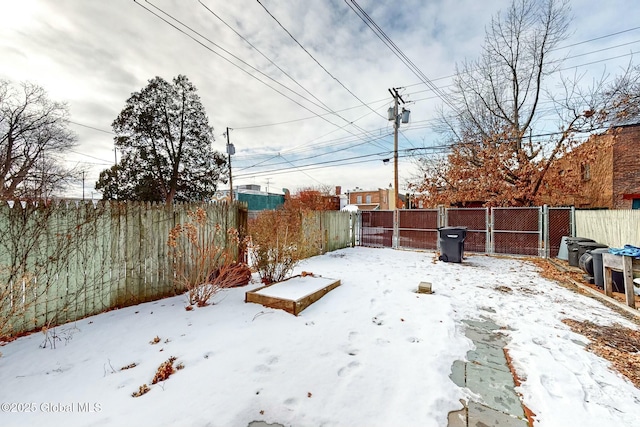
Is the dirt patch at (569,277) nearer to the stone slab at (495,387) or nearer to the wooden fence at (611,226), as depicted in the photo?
the wooden fence at (611,226)

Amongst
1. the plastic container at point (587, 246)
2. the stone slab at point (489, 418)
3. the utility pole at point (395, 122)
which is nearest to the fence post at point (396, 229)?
the utility pole at point (395, 122)

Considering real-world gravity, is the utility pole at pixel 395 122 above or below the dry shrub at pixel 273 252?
above

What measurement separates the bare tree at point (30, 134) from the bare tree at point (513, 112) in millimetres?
21261

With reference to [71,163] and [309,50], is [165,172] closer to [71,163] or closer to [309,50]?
[71,163]

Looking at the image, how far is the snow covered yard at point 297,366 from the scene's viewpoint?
1.83 meters

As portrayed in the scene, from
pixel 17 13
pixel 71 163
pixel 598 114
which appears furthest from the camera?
pixel 71 163

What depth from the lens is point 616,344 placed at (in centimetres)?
Answer: 297

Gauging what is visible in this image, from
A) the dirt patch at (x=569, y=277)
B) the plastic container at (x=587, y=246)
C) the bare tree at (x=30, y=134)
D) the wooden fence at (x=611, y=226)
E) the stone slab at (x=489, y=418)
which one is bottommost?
the dirt patch at (x=569, y=277)

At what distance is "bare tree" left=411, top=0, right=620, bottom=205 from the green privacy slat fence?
13545 millimetres

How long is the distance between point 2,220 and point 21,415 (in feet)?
7.59

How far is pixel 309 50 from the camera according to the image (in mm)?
7645

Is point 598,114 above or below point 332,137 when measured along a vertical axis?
below

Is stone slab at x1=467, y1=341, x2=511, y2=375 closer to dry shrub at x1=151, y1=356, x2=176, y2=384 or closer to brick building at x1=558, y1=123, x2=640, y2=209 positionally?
dry shrub at x1=151, y1=356, x2=176, y2=384

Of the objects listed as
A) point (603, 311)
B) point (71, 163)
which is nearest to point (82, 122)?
point (71, 163)
